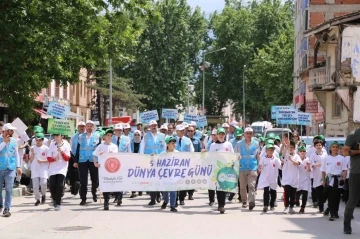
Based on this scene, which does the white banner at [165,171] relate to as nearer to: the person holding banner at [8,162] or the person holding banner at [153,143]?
the person holding banner at [153,143]

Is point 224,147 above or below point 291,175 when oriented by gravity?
above

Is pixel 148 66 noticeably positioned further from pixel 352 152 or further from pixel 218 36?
pixel 352 152

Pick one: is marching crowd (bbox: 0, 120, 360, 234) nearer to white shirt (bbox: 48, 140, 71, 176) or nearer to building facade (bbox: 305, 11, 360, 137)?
white shirt (bbox: 48, 140, 71, 176)

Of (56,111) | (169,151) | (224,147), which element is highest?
(56,111)

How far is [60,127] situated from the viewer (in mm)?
19656

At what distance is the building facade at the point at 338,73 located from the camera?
26.8 meters

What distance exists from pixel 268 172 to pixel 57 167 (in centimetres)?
478

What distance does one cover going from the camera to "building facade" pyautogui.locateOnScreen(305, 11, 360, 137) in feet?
87.8

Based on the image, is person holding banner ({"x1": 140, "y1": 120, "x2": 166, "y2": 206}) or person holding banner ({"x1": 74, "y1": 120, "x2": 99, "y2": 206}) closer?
person holding banner ({"x1": 74, "y1": 120, "x2": 99, "y2": 206})

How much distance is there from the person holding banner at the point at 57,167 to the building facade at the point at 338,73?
10383mm

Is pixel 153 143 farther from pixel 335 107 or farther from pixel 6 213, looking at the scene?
pixel 335 107

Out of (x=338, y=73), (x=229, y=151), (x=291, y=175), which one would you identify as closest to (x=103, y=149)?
(x=229, y=151)

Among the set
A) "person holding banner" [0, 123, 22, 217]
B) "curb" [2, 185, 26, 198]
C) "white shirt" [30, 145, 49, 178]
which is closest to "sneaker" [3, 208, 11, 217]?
"person holding banner" [0, 123, 22, 217]

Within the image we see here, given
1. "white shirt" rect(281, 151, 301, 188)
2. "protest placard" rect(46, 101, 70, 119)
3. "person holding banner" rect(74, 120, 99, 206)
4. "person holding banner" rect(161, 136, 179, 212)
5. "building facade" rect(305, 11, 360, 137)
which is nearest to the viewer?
"person holding banner" rect(161, 136, 179, 212)
